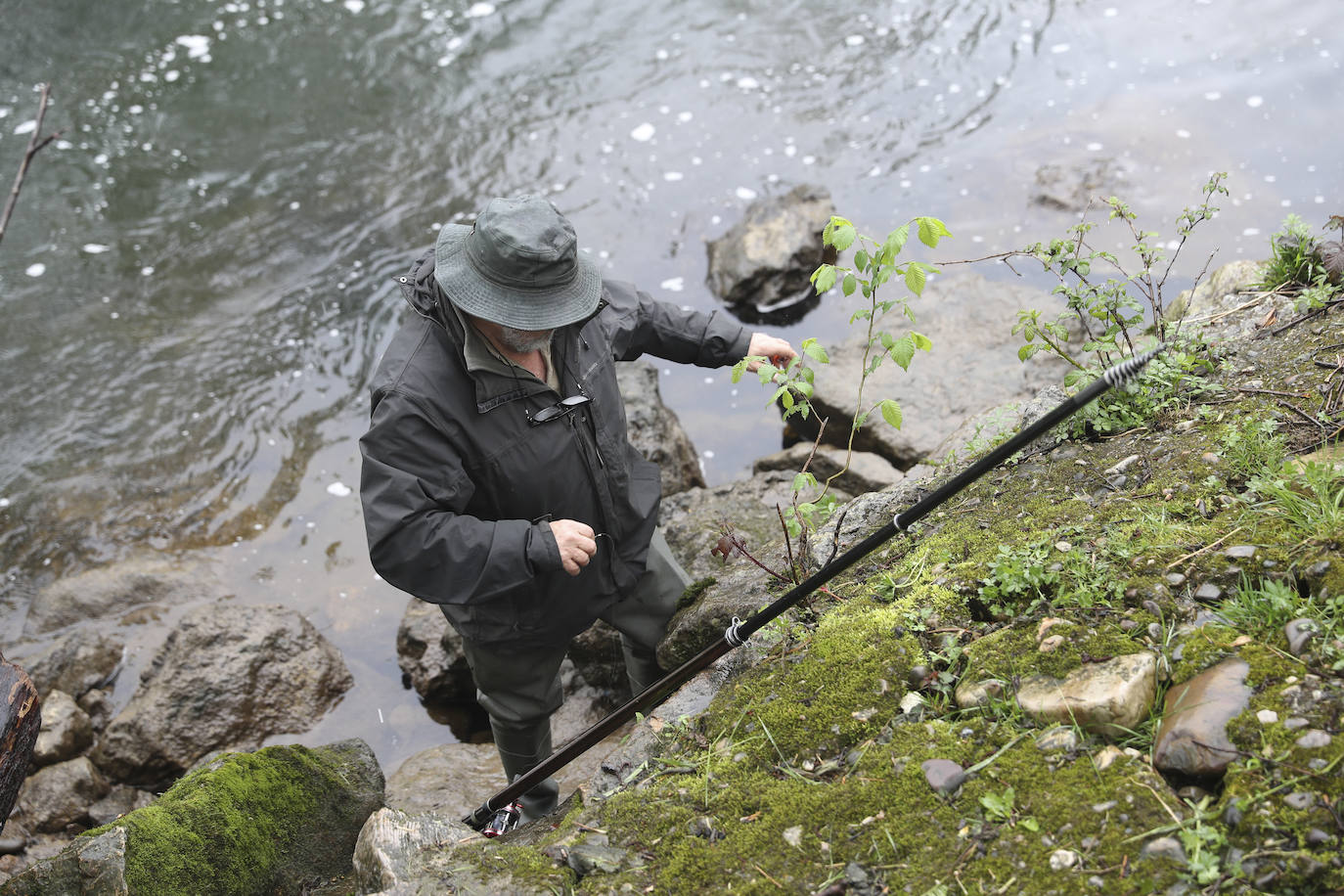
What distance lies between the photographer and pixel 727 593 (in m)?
3.97

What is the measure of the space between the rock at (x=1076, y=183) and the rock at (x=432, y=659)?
644 cm

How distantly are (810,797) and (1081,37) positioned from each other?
34.4 ft

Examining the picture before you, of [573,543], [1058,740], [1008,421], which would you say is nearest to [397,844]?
[573,543]

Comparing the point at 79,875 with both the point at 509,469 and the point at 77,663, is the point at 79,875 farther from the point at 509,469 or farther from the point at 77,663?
the point at 77,663

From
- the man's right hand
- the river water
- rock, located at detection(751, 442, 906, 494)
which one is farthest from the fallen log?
rock, located at detection(751, 442, 906, 494)

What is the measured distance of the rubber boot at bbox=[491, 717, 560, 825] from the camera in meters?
4.24

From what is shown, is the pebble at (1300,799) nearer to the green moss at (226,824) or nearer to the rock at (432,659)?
the green moss at (226,824)

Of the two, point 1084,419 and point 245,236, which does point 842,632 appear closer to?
point 1084,419

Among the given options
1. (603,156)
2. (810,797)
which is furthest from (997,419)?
(603,156)

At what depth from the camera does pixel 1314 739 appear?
2.12 meters

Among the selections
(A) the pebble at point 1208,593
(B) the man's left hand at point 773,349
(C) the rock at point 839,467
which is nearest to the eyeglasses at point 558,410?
(B) the man's left hand at point 773,349

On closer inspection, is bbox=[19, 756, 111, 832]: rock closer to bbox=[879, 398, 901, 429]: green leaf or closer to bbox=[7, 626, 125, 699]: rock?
bbox=[7, 626, 125, 699]: rock

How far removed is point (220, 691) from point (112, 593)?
1684 mm

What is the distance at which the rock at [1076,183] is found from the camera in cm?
832
